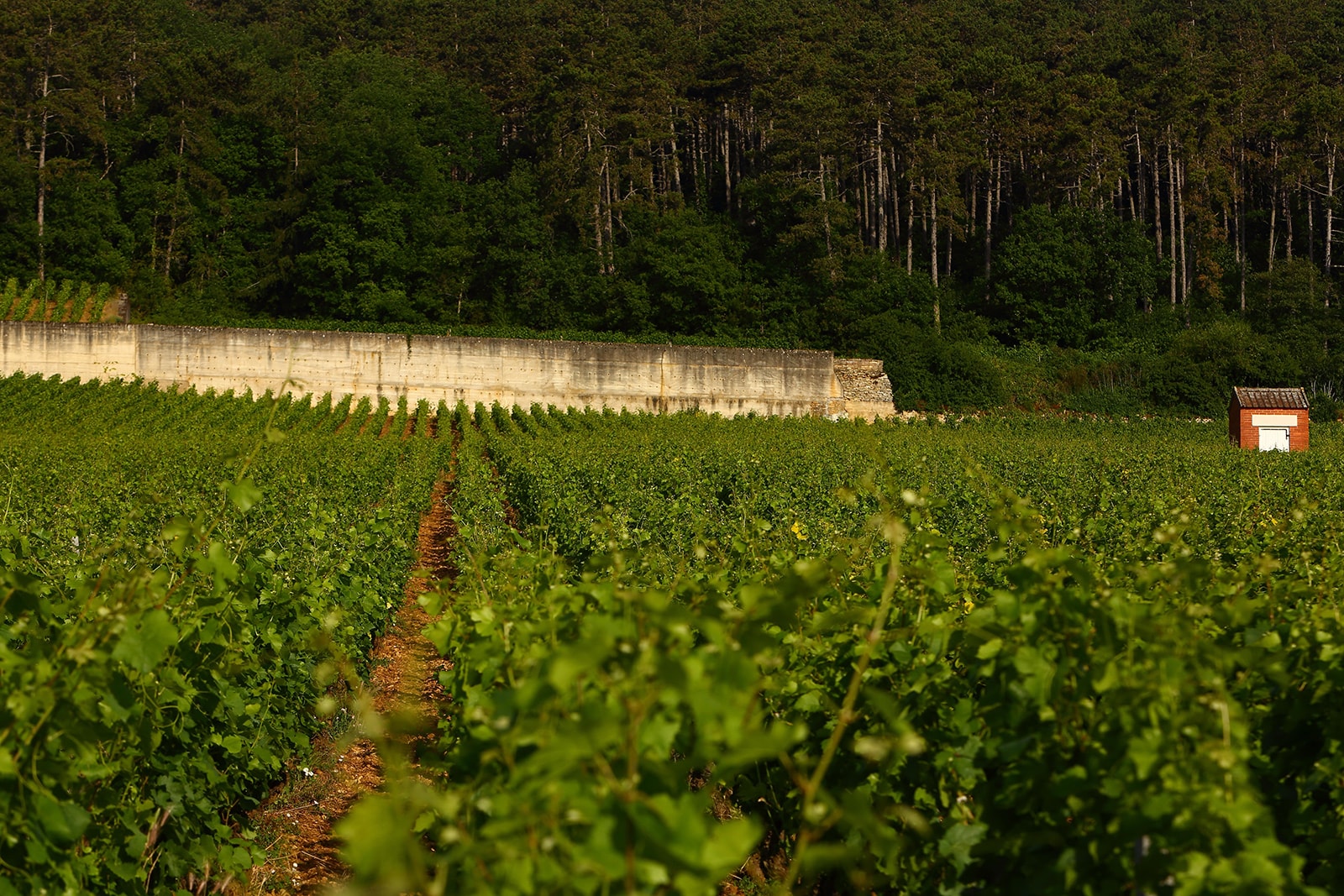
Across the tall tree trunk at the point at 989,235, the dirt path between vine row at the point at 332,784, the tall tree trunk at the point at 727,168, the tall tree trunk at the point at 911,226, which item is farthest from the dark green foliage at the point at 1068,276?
the dirt path between vine row at the point at 332,784

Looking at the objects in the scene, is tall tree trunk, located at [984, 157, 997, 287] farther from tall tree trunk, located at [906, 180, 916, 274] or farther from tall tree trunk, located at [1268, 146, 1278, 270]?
tall tree trunk, located at [1268, 146, 1278, 270]

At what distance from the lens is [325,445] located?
22375 mm

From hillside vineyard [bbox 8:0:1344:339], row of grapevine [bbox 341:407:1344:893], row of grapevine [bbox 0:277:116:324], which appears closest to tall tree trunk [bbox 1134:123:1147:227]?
hillside vineyard [bbox 8:0:1344:339]

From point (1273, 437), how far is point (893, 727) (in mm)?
31416

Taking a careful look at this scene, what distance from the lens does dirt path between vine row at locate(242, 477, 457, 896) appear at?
5.49 m

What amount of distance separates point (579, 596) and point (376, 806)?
188 cm

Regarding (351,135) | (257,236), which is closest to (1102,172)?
(351,135)

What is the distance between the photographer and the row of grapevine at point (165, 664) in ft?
10.3

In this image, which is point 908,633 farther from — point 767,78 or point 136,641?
point 767,78

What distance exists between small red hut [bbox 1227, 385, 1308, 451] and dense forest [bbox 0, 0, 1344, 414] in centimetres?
1132

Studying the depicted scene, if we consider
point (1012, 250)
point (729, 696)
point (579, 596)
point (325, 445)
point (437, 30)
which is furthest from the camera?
point (437, 30)

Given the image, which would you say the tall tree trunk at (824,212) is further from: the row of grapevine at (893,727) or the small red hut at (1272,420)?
the row of grapevine at (893,727)

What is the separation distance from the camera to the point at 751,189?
52.7 m

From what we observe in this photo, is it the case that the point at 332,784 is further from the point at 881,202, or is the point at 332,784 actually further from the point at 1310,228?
the point at 1310,228
